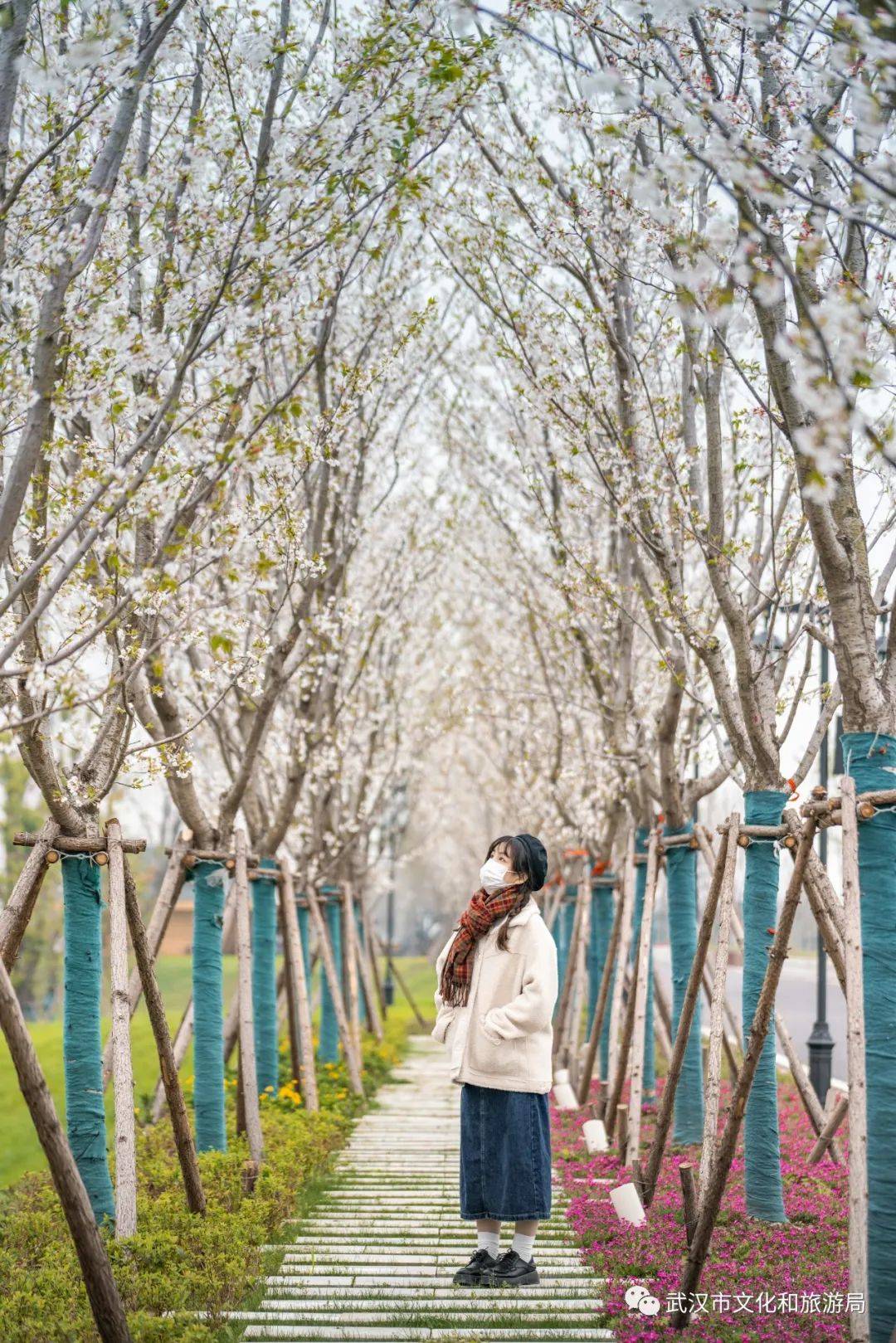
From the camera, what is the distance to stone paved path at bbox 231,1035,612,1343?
462 cm

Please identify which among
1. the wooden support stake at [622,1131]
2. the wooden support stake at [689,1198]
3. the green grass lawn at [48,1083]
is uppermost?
the wooden support stake at [689,1198]

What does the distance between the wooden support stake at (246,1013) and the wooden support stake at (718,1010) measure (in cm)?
289

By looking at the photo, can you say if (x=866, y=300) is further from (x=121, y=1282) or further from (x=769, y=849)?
(x=121, y=1282)

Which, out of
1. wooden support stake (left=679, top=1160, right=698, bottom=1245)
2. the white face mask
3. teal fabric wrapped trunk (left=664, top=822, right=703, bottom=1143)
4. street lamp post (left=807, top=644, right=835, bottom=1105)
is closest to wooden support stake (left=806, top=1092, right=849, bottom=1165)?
teal fabric wrapped trunk (left=664, top=822, right=703, bottom=1143)

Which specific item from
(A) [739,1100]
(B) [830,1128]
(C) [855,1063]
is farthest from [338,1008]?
(C) [855,1063]

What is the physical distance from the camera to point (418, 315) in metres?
8.14

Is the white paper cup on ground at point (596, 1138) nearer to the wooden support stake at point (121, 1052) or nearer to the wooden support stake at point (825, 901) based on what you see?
the wooden support stake at point (825, 901)

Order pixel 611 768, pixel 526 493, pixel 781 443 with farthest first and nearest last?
pixel 611 768 → pixel 526 493 → pixel 781 443

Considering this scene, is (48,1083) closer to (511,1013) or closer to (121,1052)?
(121,1052)

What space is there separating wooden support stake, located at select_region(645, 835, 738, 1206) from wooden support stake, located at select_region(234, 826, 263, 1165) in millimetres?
2368

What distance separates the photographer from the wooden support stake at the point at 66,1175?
12.9 feet

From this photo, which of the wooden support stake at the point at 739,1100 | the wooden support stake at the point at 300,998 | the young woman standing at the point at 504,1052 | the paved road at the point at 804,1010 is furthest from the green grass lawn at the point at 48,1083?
the paved road at the point at 804,1010

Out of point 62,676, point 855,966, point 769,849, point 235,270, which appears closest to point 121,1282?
point 62,676

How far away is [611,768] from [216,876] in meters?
5.80
